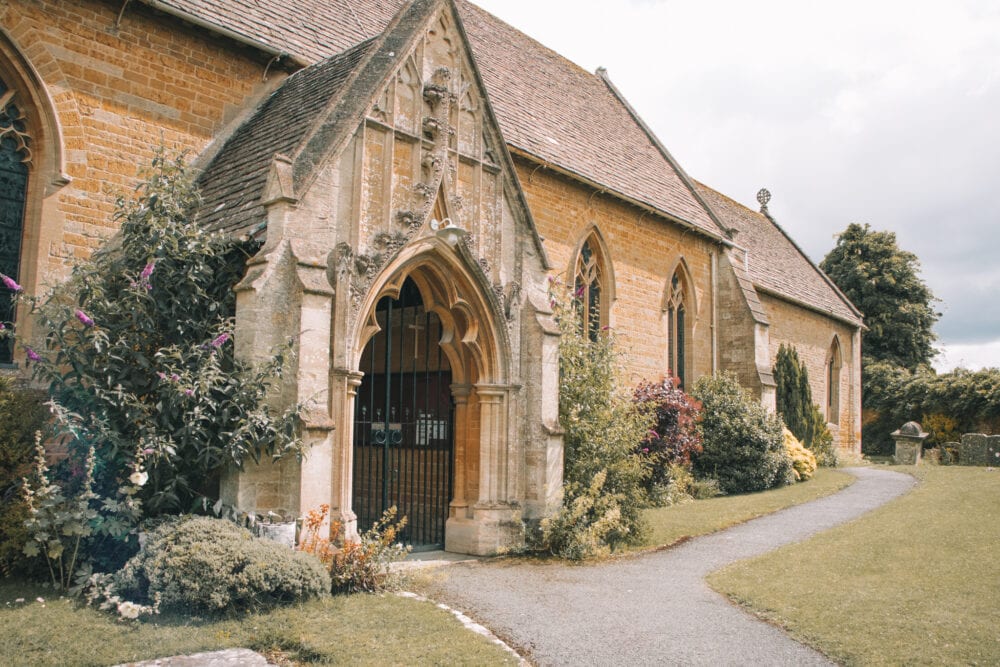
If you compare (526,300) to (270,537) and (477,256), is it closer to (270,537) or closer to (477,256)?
(477,256)

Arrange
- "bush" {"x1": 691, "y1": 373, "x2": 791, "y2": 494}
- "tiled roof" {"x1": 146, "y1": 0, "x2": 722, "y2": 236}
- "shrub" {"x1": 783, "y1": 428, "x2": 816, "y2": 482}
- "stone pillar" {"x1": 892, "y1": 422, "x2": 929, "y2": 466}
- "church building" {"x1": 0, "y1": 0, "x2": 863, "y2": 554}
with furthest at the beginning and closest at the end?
"stone pillar" {"x1": 892, "y1": 422, "x2": 929, "y2": 466}
"shrub" {"x1": 783, "y1": 428, "x2": 816, "y2": 482}
"bush" {"x1": 691, "y1": 373, "x2": 791, "y2": 494}
"tiled roof" {"x1": 146, "y1": 0, "x2": 722, "y2": 236}
"church building" {"x1": 0, "y1": 0, "x2": 863, "y2": 554}

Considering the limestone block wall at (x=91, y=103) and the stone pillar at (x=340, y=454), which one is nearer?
the stone pillar at (x=340, y=454)

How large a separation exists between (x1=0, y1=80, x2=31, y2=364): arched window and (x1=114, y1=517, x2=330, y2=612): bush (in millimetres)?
4428

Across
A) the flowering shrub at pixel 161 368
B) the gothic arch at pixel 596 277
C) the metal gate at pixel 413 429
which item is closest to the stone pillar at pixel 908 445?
the gothic arch at pixel 596 277

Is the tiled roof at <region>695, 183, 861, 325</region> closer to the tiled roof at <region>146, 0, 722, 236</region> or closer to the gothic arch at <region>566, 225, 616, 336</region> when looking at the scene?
the tiled roof at <region>146, 0, 722, 236</region>

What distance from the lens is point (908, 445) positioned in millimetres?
27516

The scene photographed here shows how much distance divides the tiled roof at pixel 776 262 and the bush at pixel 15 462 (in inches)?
787

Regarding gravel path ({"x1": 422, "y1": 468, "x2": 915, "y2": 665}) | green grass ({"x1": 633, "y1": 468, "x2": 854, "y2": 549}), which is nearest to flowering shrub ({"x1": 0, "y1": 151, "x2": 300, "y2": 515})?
gravel path ({"x1": 422, "y1": 468, "x2": 915, "y2": 665})

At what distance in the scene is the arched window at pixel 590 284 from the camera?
17.5 meters

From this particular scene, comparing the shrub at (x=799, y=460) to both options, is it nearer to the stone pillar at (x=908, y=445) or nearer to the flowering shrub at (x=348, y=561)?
the stone pillar at (x=908, y=445)

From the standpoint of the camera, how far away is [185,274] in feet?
27.6

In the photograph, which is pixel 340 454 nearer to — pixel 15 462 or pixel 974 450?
pixel 15 462

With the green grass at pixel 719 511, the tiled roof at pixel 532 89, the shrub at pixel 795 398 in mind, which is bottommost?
the green grass at pixel 719 511

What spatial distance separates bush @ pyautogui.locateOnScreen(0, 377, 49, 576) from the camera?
760 centimetres
